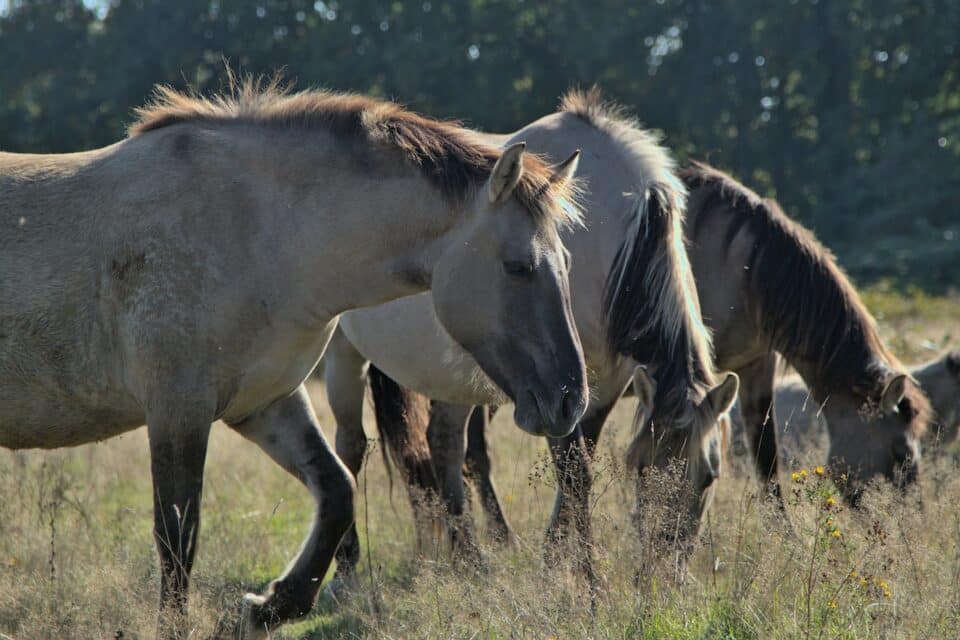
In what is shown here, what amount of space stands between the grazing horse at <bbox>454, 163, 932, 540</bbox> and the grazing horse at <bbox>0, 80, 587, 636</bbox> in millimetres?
1700

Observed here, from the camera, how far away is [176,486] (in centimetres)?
399

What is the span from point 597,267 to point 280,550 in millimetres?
2518

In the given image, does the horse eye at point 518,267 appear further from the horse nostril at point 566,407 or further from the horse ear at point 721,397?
the horse ear at point 721,397

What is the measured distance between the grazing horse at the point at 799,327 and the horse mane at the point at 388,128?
5.11 feet

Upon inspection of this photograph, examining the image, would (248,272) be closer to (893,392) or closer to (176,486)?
(176,486)

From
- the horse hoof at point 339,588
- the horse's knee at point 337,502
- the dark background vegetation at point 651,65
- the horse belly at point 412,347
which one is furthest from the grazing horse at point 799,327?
the dark background vegetation at point 651,65

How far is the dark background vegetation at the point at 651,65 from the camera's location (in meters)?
33.1

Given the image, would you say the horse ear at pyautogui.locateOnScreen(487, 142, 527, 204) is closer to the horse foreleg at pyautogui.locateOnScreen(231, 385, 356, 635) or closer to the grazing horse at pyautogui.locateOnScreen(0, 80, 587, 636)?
the grazing horse at pyautogui.locateOnScreen(0, 80, 587, 636)

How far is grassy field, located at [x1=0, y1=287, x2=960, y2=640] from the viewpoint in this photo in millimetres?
3756

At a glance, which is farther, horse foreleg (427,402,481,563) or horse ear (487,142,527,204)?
horse foreleg (427,402,481,563)

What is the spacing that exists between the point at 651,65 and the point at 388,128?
32746 millimetres

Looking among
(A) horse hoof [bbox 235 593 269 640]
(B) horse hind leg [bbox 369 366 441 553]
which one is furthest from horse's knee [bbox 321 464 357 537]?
(B) horse hind leg [bbox 369 366 441 553]

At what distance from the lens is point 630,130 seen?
5.84m

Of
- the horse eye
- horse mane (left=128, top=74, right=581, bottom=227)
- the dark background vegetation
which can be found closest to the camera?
the horse eye
